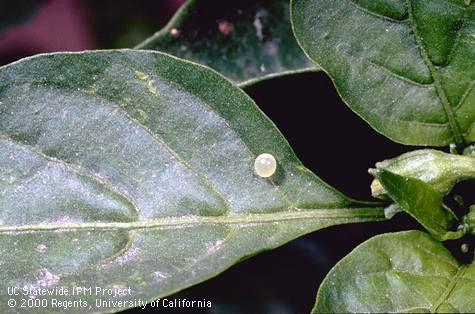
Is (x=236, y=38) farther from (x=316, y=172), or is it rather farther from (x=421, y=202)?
(x=421, y=202)

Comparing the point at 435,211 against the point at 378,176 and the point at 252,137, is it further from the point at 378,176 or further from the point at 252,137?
the point at 252,137

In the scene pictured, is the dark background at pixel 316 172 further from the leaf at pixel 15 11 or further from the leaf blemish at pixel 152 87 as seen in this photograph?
the leaf at pixel 15 11

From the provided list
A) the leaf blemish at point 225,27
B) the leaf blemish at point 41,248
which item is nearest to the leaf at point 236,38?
the leaf blemish at point 225,27

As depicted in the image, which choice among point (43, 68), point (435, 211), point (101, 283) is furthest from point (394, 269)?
point (43, 68)

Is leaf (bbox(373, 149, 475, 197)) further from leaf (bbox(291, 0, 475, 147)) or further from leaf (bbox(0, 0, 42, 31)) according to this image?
leaf (bbox(0, 0, 42, 31))

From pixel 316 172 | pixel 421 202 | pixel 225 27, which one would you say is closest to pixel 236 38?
pixel 225 27
